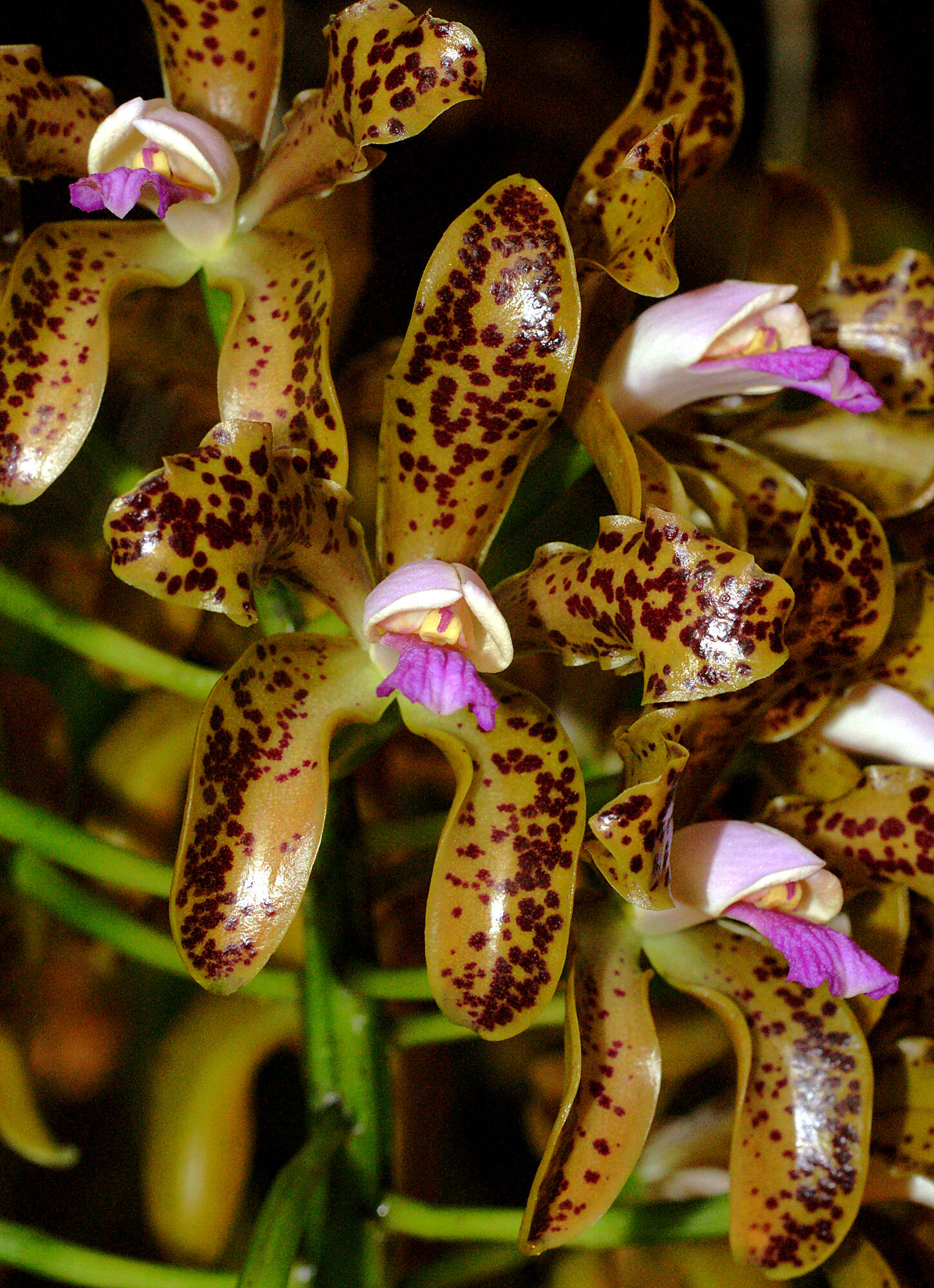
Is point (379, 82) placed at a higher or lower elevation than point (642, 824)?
higher

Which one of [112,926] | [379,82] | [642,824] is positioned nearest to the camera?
[642,824]

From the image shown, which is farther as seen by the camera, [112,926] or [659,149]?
[112,926]

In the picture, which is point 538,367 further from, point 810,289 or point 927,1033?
point 927,1033

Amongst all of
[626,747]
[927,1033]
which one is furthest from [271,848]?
[927,1033]

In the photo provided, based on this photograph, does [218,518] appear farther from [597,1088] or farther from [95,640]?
[597,1088]

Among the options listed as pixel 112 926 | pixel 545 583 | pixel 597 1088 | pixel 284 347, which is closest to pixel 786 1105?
pixel 597 1088

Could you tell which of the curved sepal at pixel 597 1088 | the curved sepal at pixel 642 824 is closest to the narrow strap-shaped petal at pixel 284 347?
the curved sepal at pixel 642 824

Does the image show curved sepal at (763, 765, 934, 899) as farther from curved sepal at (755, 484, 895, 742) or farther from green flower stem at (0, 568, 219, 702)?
green flower stem at (0, 568, 219, 702)

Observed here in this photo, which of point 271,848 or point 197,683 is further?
point 197,683
